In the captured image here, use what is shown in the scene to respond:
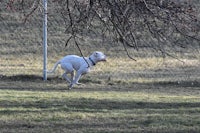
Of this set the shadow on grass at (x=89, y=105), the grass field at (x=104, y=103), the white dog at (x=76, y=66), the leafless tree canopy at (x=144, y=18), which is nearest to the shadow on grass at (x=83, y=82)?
the grass field at (x=104, y=103)

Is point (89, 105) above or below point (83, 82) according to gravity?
→ above

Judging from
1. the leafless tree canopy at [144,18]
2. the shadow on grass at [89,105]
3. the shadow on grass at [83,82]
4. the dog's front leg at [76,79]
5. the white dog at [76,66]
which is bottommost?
the shadow on grass at [83,82]

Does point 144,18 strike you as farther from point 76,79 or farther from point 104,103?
point 76,79

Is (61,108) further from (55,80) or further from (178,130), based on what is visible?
(55,80)

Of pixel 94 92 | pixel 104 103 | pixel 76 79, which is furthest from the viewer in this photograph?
pixel 76 79

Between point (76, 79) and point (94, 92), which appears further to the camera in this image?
point (76, 79)

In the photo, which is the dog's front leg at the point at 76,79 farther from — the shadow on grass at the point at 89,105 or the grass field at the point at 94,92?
the shadow on grass at the point at 89,105

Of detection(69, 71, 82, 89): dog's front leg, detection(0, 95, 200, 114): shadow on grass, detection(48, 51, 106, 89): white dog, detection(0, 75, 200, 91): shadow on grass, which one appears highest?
detection(0, 95, 200, 114): shadow on grass

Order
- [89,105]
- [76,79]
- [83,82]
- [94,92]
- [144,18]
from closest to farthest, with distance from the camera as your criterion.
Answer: [144,18] → [89,105] → [94,92] → [76,79] → [83,82]

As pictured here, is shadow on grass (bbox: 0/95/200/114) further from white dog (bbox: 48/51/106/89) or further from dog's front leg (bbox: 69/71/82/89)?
white dog (bbox: 48/51/106/89)

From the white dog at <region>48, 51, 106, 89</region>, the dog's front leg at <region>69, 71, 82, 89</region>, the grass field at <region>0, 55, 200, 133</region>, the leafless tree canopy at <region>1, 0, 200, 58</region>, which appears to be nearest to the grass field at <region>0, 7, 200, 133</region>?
the grass field at <region>0, 55, 200, 133</region>

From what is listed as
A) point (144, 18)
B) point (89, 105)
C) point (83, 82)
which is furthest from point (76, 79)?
A: point (144, 18)

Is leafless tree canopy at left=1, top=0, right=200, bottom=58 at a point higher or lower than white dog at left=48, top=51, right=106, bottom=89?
higher

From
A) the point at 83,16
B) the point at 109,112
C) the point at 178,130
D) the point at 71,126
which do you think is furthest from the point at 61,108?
the point at 83,16
